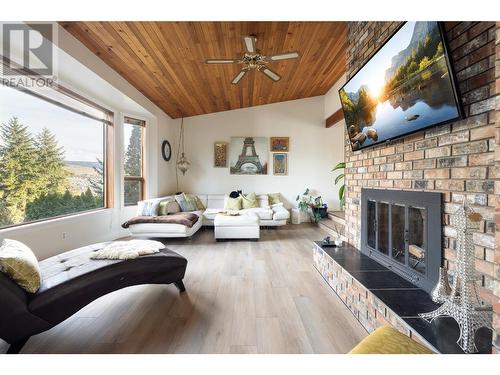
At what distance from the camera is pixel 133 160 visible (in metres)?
4.75

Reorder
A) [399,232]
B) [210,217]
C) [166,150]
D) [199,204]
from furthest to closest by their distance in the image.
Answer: [166,150] < [199,204] < [210,217] < [399,232]

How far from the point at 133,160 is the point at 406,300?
4.97 metres

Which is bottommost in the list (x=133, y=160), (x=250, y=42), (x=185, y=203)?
(x=185, y=203)

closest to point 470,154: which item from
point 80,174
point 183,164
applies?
point 80,174

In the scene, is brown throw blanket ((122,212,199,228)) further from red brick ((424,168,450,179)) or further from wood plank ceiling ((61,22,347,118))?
red brick ((424,168,450,179))

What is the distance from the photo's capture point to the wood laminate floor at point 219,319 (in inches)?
58.4

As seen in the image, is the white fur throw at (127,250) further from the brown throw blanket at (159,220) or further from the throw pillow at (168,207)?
the throw pillow at (168,207)

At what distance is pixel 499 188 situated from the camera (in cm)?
93

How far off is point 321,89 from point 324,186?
97.0 inches

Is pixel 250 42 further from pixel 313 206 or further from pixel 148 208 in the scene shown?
pixel 313 206

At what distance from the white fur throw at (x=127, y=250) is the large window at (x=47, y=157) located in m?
1.45

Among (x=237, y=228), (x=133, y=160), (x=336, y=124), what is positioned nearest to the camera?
(x=237, y=228)
